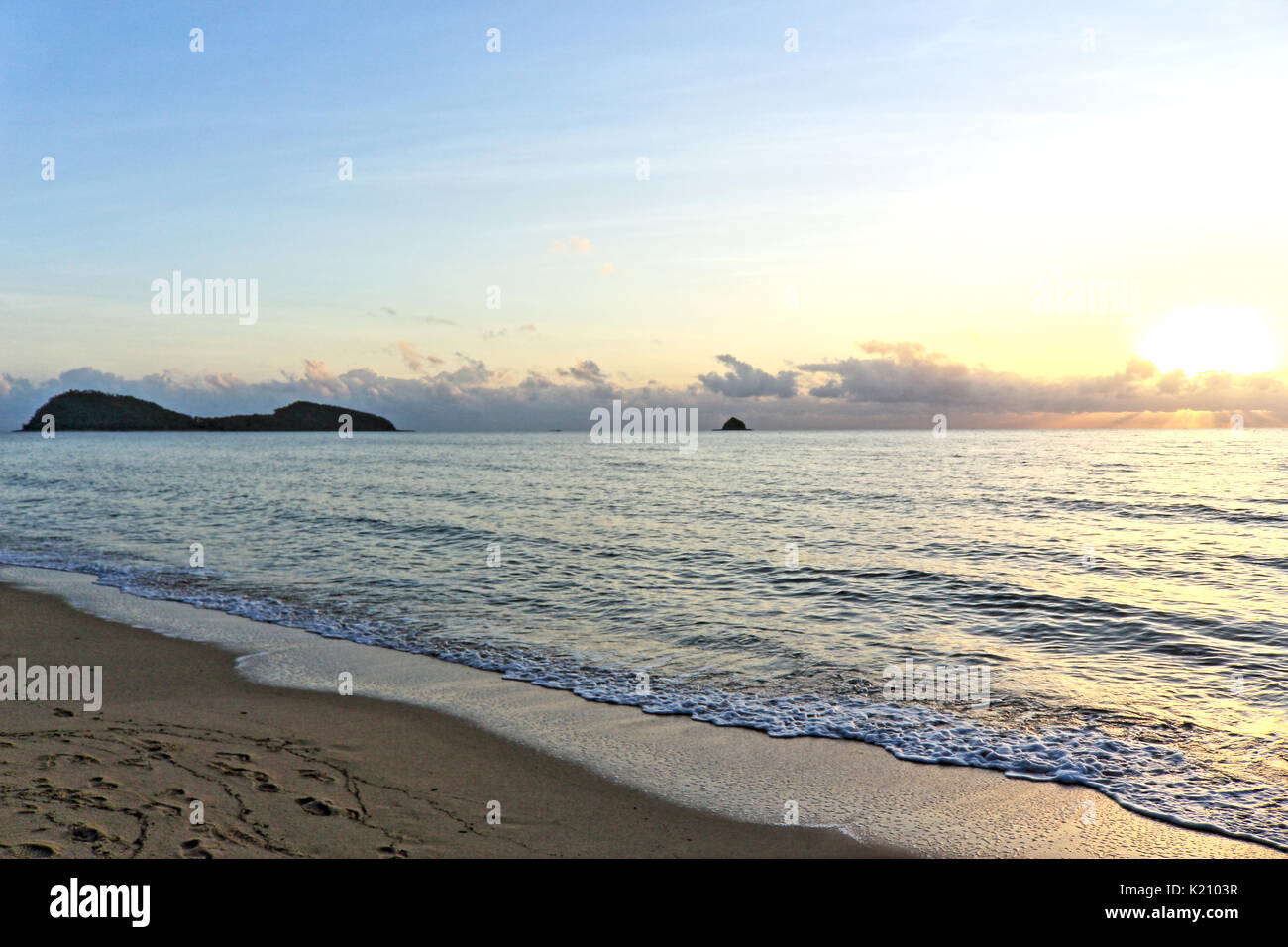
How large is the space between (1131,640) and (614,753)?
1095cm

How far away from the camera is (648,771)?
8398 millimetres

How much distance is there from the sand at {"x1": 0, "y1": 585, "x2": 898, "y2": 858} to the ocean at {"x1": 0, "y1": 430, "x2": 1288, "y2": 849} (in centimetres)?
278

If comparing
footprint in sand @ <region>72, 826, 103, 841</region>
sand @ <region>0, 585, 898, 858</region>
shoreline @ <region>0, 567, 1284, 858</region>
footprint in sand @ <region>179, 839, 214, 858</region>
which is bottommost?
A: shoreline @ <region>0, 567, 1284, 858</region>

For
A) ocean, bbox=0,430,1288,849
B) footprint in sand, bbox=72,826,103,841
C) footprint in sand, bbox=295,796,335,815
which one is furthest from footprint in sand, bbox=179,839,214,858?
ocean, bbox=0,430,1288,849

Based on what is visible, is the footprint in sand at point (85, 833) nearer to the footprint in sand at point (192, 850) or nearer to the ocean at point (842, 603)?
the footprint in sand at point (192, 850)

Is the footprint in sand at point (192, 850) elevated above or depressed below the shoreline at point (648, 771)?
above

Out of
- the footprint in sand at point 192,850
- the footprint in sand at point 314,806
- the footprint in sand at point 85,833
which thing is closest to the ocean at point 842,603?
the footprint in sand at point 314,806

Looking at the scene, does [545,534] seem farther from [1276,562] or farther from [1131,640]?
[1276,562]

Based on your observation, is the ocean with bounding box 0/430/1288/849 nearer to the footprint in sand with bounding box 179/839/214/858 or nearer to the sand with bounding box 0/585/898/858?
the sand with bounding box 0/585/898/858

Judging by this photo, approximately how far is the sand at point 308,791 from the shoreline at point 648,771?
41 mm

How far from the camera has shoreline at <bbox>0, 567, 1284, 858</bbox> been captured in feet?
22.3

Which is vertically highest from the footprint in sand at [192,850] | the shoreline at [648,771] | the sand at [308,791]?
the footprint in sand at [192,850]

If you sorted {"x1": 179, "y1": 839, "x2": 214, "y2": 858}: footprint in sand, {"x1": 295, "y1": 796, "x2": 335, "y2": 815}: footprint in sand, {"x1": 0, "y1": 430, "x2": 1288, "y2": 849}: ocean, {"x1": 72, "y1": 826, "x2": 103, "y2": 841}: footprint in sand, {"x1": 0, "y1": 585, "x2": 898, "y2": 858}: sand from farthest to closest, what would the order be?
{"x1": 0, "y1": 430, "x2": 1288, "y2": 849}: ocean, {"x1": 295, "y1": 796, "x2": 335, "y2": 815}: footprint in sand, {"x1": 0, "y1": 585, "x2": 898, "y2": 858}: sand, {"x1": 72, "y1": 826, "x2": 103, "y2": 841}: footprint in sand, {"x1": 179, "y1": 839, "x2": 214, "y2": 858}: footprint in sand

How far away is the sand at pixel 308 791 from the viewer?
20.2 ft
